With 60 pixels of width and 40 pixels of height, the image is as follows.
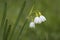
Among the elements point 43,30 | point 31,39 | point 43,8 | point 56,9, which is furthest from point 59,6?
point 31,39

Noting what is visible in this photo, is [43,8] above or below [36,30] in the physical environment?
above

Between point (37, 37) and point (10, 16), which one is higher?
point (10, 16)

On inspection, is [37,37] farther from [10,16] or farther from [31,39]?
[10,16]

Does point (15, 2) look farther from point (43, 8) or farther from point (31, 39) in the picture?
point (31, 39)

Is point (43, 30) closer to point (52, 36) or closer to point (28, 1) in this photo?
point (52, 36)

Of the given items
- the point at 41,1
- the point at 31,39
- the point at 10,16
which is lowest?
the point at 31,39

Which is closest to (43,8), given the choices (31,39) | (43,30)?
(43,30)

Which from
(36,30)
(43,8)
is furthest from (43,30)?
(43,8)
